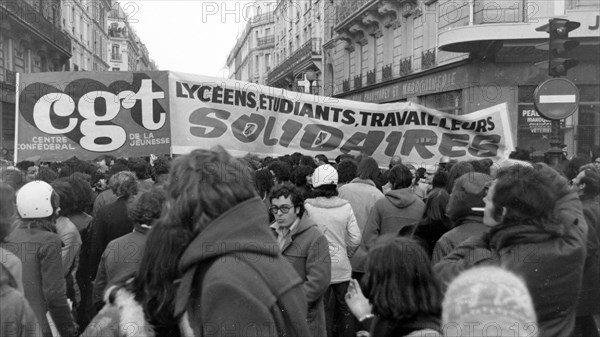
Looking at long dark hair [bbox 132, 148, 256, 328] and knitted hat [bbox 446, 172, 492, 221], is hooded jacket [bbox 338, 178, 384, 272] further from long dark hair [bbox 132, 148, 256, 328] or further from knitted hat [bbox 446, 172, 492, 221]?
long dark hair [bbox 132, 148, 256, 328]

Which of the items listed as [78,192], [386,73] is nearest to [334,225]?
[78,192]

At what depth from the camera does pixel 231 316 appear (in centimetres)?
190

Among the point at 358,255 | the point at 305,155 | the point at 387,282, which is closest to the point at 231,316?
the point at 387,282

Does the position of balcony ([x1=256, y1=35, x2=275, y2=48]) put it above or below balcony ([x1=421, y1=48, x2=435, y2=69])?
above

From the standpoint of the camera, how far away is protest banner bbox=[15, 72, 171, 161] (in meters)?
6.37

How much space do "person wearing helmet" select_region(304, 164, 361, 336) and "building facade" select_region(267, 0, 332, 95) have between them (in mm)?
23417

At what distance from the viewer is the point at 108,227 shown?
484cm

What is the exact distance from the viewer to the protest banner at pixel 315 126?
684 centimetres

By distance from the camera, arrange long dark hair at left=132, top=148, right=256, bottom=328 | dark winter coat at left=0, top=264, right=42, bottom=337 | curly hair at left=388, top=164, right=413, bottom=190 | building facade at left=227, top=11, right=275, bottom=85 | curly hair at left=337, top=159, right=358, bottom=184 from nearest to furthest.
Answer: long dark hair at left=132, top=148, right=256, bottom=328 < dark winter coat at left=0, top=264, right=42, bottom=337 < curly hair at left=388, top=164, right=413, bottom=190 < curly hair at left=337, top=159, right=358, bottom=184 < building facade at left=227, top=11, right=275, bottom=85

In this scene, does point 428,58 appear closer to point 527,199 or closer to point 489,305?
point 527,199

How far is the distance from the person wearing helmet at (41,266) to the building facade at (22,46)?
1918cm

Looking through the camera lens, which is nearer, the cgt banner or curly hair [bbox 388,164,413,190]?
curly hair [bbox 388,164,413,190]

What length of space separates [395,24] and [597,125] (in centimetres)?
910

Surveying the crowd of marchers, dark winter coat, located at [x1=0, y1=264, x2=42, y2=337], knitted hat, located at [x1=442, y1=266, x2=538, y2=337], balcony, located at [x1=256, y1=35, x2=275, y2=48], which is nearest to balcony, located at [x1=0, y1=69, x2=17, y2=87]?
the crowd of marchers
